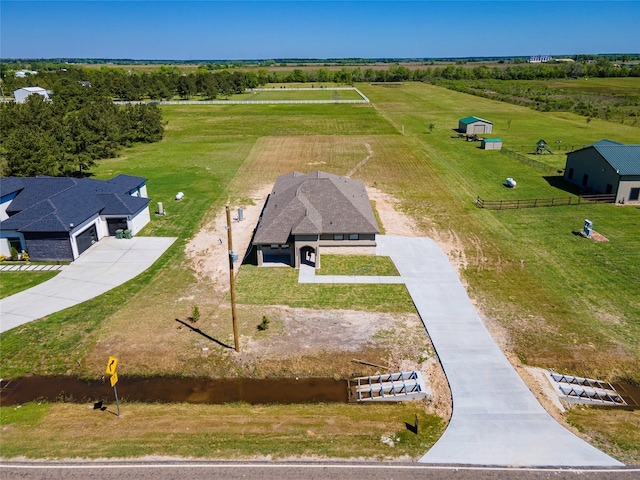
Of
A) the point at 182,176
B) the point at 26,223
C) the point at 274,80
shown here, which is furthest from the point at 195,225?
the point at 274,80

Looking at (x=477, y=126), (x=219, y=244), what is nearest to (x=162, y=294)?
(x=219, y=244)

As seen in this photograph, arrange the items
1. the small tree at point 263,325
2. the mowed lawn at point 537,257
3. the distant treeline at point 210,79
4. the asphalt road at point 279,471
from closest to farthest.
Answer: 1. the asphalt road at point 279,471
2. the mowed lawn at point 537,257
3. the small tree at point 263,325
4. the distant treeline at point 210,79

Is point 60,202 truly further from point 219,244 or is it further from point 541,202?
point 541,202

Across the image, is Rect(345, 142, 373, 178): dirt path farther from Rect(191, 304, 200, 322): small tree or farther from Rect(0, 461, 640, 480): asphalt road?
Rect(0, 461, 640, 480): asphalt road

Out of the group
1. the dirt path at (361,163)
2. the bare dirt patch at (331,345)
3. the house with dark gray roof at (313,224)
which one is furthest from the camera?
the dirt path at (361,163)

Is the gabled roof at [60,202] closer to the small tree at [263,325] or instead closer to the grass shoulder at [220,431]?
the grass shoulder at [220,431]

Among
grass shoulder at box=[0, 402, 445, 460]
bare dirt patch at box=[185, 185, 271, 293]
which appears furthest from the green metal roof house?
grass shoulder at box=[0, 402, 445, 460]

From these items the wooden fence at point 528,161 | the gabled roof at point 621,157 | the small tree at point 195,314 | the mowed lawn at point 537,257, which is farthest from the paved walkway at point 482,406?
the wooden fence at point 528,161
